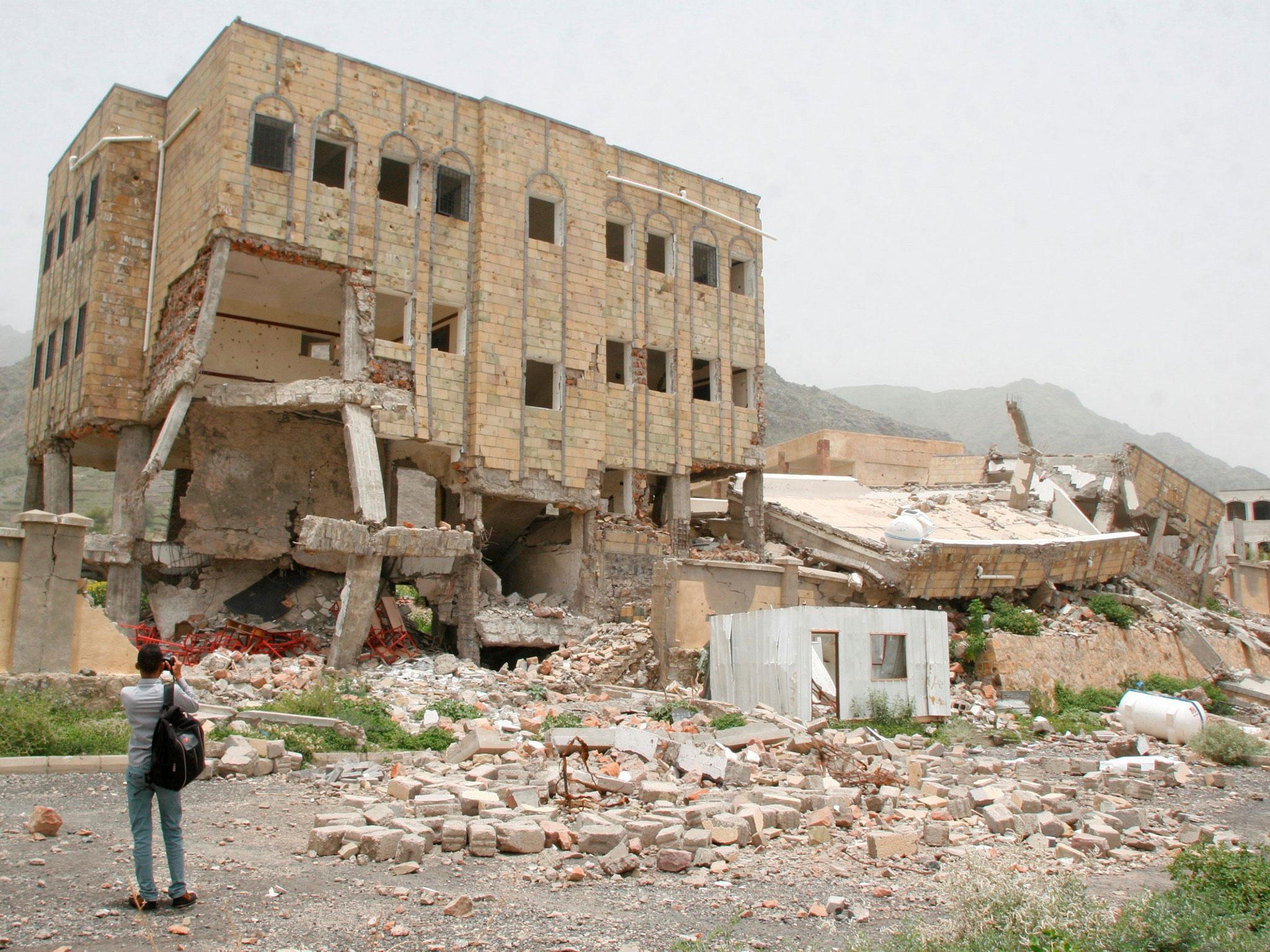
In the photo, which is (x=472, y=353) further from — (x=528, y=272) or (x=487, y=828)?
(x=487, y=828)

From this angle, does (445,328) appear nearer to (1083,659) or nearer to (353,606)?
Result: (353,606)

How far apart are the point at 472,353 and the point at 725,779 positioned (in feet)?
37.9

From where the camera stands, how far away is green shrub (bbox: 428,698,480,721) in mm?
14422

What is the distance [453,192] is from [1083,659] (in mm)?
16379

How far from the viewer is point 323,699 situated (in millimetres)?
13031

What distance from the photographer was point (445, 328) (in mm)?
20922

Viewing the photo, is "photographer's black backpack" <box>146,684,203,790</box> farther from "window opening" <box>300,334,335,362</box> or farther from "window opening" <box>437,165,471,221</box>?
"window opening" <box>300,334,335,362</box>

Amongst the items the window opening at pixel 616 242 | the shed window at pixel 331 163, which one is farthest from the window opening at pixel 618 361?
the shed window at pixel 331 163

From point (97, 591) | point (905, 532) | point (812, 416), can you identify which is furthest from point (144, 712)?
point (812, 416)

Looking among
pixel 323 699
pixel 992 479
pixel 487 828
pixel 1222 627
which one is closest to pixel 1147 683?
pixel 1222 627

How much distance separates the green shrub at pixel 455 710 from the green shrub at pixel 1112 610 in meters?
15.7

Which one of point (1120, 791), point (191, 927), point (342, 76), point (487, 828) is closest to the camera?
point (191, 927)

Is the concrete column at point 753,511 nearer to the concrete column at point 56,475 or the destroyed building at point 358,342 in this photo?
the destroyed building at point 358,342

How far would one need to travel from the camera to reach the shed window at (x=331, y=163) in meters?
19.4
